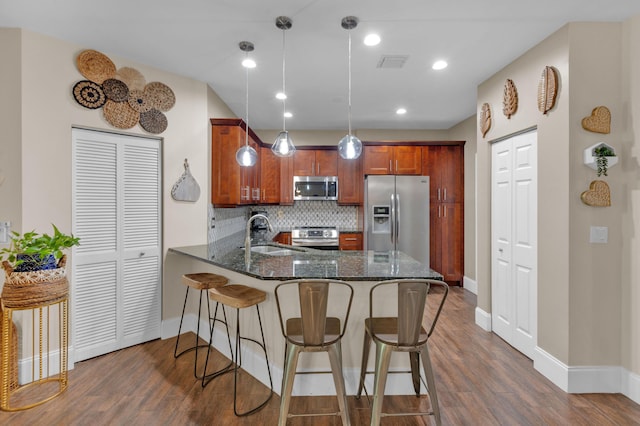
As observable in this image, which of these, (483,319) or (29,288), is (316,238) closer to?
(483,319)

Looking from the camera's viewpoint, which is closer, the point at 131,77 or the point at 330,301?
the point at 330,301

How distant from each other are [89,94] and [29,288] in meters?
1.68

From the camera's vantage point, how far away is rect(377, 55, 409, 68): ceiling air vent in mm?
2924

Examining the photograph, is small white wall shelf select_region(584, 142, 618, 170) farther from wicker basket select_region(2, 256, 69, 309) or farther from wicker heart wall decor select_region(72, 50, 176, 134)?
wicker basket select_region(2, 256, 69, 309)

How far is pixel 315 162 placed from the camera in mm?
5438

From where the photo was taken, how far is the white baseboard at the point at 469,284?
4837 mm

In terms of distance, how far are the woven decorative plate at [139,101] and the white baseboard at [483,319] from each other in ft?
13.6

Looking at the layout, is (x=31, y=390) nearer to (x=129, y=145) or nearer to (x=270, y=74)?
(x=129, y=145)

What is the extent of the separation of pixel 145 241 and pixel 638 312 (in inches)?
162

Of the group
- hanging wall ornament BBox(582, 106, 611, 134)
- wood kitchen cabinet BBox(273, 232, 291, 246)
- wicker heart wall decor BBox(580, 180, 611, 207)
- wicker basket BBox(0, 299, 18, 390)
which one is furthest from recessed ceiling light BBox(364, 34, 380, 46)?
wicker basket BBox(0, 299, 18, 390)

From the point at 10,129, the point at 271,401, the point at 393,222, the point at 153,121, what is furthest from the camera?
the point at 393,222

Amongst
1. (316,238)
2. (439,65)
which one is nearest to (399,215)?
(316,238)

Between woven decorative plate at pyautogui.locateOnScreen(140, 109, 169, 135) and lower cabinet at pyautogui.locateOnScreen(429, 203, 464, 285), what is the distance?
4.01 metres

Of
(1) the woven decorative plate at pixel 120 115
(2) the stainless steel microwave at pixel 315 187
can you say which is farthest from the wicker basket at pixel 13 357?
(2) the stainless steel microwave at pixel 315 187
